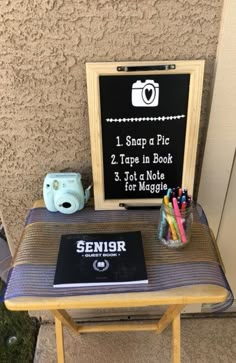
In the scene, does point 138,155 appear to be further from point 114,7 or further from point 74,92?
point 114,7

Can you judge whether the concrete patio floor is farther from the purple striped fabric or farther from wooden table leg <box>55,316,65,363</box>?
the purple striped fabric

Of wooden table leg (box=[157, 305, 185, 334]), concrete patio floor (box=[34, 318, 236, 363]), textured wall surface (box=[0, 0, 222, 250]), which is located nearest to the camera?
textured wall surface (box=[0, 0, 222, 250])

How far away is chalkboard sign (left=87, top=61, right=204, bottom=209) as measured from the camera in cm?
82

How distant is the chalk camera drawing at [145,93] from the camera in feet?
2.72

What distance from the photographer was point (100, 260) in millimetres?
824

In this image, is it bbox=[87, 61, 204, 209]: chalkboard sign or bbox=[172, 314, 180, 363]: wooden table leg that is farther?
bbox=[172, 314, 180, 363]: wooden table leg

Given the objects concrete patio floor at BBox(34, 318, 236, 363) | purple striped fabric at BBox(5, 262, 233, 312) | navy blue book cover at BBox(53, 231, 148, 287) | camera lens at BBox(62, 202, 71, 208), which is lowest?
concrete patio floor at BBox(34, 318, 236, 363)

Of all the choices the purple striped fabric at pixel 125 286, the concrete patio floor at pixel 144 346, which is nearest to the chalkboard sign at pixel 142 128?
the purple striped fabric at pixel 125 286

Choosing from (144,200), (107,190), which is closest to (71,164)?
(107,190)

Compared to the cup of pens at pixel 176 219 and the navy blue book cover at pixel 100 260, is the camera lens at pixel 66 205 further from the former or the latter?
the cup of pens at pixel 176 219

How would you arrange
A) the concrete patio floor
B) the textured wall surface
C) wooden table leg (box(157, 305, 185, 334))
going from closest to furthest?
the textured wall surface, wooden table leg (box(157, 305, 185, 334)), the concrete patio floor

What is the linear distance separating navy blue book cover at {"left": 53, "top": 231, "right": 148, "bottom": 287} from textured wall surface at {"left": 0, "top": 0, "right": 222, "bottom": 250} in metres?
0.26

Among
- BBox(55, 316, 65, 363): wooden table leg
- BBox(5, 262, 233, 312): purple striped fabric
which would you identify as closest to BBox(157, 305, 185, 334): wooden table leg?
BBox(5, 262, 233, 312): purple striped fabric

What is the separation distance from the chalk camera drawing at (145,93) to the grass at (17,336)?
102cm
